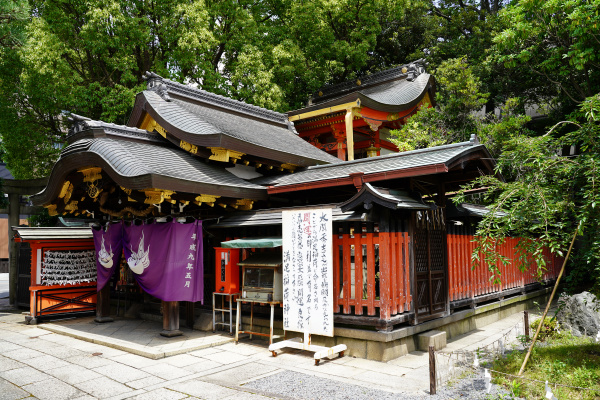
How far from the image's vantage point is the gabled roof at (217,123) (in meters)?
9.99

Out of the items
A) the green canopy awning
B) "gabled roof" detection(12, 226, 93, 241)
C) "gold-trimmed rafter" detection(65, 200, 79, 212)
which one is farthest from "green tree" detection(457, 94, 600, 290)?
"gabled roof" detection(12, 226, 93, 241)

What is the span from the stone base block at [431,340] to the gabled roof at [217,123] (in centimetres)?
548

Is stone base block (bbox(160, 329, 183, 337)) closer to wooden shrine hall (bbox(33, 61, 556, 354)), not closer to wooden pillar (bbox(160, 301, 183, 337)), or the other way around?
wooden pillar (bbox(160, 301, 183, 337))

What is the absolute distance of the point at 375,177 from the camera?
791 cm

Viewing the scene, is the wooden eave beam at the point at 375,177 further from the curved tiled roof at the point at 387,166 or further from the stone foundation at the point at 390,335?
the stone foundation at the point at 390,335

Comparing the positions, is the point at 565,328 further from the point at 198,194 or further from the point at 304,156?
the point at 198,194

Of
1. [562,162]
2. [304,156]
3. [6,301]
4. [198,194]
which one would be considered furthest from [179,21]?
[562,162]

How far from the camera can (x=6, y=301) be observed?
53.9 ft

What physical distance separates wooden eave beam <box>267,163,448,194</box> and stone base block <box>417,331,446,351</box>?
10.00 feet

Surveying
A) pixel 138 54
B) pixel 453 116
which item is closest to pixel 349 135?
pixel 453 116

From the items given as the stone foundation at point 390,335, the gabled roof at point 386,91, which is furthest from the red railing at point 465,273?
the gabled roof at point 386,91

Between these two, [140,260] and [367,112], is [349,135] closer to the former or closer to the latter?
[367,112]

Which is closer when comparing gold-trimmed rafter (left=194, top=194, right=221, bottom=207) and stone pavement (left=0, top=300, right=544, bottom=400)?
stone pavement (left=0, top=300, right=544, bottom=400)

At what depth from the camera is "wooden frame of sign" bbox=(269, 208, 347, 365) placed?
756cm
